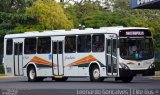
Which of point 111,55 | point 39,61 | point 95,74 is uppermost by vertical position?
point 111,55

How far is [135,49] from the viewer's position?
105 feet

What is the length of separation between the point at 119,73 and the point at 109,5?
57922 millimetres

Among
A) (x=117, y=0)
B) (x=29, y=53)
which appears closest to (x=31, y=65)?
(x=29, y=53)

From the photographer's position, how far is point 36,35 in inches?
1427

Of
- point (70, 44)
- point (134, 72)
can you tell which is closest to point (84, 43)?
point (70, 44)

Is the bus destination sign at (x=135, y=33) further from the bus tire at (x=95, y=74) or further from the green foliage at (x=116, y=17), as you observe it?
the green foliage at (x=116, y=17)

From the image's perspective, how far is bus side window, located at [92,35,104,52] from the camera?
1278 inches

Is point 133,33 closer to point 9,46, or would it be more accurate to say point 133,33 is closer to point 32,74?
point 32,74

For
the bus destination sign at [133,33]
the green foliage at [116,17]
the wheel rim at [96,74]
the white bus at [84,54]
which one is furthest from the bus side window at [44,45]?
the green foliage at [116,17]

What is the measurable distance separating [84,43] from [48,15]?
2637 centimetres

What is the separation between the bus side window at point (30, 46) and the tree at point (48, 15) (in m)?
21.3

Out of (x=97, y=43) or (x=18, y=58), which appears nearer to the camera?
(x=97, y=43)

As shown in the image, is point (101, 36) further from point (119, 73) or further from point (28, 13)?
point (28, 13)

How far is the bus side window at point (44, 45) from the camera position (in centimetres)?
3553
